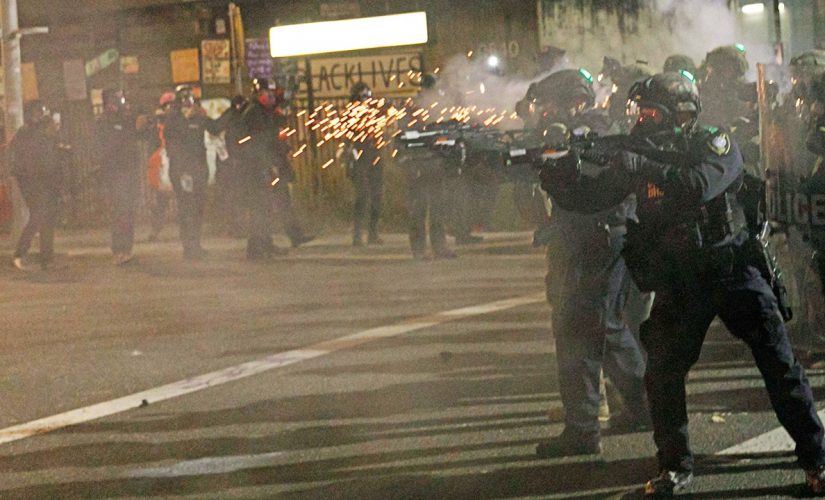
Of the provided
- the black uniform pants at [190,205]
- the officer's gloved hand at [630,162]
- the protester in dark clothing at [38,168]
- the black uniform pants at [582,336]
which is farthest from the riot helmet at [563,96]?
the protester in dark clothing at [38,168]

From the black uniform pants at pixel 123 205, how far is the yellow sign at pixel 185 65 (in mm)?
10779

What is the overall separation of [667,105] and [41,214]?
35.0 feet

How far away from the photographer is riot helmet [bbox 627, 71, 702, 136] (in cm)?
551

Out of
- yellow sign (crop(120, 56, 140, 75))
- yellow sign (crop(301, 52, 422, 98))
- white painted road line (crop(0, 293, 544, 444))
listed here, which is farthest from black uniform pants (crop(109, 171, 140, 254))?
yellow sign (crop(120, 56, 140, 75))

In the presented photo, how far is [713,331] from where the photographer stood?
30.8 ft

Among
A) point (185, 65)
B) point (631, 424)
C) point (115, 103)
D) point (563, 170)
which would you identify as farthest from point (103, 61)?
point (563, 170)

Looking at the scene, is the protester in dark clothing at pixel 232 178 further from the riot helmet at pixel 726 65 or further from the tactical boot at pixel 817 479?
the tactical boot at pixel 817 479

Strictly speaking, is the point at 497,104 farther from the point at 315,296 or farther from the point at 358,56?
the point at 358,56

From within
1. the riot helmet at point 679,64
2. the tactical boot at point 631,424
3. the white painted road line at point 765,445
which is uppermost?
the riot helmet at point 679,64

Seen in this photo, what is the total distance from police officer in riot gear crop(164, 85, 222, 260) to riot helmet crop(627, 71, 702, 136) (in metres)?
10.1

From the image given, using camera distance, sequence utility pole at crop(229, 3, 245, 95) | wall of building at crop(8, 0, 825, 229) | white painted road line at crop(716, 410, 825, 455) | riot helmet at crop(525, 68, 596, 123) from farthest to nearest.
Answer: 1. utility pole at crop(229, 3, 245, 95)
2. wall of building at crop(8, 0, 825, 229)
3. riot helmet at crop(525, 68, 596, 123)
4. white painted road line at crop(716, 410, 825, 455)

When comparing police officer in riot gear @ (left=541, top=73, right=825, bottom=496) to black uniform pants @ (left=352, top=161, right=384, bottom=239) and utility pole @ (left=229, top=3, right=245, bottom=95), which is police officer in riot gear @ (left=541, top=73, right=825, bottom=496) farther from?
utility pole @ (left=229, top=3, right=245, bottom=95)

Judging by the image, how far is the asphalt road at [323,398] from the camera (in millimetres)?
6031

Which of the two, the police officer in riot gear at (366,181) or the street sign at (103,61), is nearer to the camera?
the police officer in riot gear at (366,181)
